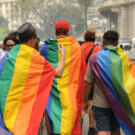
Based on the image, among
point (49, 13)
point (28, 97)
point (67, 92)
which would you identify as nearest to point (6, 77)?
point (28, 97)

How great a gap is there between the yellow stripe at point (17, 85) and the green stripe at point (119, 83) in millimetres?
874

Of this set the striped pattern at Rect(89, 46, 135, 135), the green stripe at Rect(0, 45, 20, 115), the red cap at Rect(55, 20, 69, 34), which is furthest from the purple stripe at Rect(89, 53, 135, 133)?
the red cap at Rect(55, 20, 69, 34)

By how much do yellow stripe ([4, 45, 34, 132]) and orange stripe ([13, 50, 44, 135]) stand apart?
0.04 metres

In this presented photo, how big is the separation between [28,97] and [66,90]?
1.31 metres

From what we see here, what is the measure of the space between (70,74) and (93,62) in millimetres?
989

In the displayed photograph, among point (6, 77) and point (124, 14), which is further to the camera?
point (124, 14)

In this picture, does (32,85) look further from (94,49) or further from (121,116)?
(94,49)

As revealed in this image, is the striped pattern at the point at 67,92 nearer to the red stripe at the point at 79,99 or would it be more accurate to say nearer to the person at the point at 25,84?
the red stripe at the point at 79,99

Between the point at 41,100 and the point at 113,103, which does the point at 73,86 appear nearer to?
the point at 113,103

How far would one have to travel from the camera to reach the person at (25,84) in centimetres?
357

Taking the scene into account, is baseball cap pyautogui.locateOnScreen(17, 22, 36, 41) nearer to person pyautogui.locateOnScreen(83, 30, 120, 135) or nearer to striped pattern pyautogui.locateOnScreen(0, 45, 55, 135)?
striped pattern pyautogui.locateOnScreen(0, 45, 55, 135)

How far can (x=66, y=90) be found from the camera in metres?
4.95

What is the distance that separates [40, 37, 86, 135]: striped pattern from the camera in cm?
471

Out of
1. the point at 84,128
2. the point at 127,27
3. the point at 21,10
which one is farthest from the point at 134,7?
the point at 84,128
